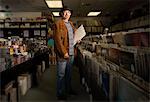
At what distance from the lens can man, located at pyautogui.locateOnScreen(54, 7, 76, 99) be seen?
12.1 feet

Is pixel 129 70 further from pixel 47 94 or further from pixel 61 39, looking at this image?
pixel 47 94

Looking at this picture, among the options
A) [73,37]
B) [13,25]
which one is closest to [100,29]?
[13,25]

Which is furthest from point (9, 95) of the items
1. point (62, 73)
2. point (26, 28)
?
point (26, 28)

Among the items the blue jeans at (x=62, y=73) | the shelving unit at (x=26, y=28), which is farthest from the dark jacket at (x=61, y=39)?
the shelving unit at (x=26, y=28)

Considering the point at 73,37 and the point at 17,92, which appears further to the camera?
the point at 73,37

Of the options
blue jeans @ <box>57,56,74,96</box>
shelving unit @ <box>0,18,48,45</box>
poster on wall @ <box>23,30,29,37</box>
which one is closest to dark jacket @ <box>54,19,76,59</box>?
blue jeans @ <box>57,56,74,96</box>

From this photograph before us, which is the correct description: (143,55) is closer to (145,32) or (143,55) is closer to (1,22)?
(145,32)

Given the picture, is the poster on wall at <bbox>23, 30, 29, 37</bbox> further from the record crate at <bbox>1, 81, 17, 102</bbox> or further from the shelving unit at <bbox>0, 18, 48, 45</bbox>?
the record crate at <bbox>1, 81, 17, 102</bbox>

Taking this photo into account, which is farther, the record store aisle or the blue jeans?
the record store aisle

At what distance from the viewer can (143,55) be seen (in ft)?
6.38

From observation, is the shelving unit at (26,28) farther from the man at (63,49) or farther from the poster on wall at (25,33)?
the man at (63,49)

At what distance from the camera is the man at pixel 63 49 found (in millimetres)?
3691

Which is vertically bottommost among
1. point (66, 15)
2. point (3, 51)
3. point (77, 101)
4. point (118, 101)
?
point (77, 101)

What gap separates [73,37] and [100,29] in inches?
426
